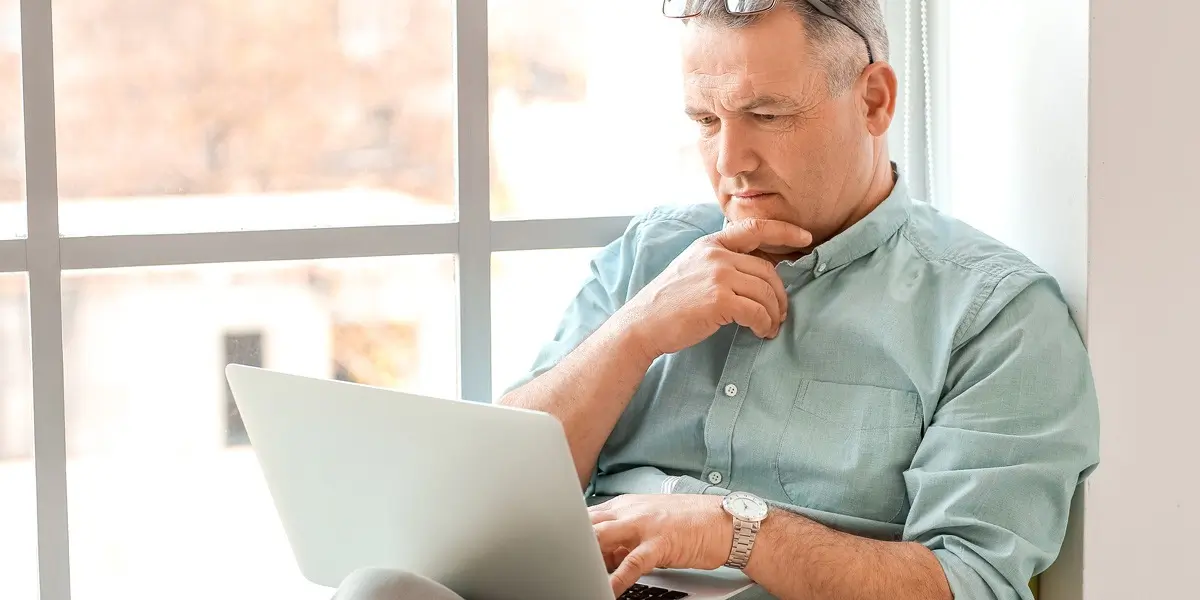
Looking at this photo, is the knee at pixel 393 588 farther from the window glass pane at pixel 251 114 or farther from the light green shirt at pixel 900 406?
the window glass pane at pixel 251 114

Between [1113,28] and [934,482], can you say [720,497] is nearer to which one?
[934,482]

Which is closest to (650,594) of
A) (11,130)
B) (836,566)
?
(836,566)

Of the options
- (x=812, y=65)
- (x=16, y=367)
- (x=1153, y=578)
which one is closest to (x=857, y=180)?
(x=812, y=65)

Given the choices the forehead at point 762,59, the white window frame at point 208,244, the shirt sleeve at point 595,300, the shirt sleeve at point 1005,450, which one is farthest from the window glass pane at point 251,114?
the shirt sleeve at point 1005,450

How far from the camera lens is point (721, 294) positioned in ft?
5.40

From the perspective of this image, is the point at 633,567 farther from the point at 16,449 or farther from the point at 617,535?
the point at 16,449

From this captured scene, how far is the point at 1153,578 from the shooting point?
66.0 inches

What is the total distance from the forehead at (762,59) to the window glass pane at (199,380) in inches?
23.0

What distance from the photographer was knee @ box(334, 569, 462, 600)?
124cm

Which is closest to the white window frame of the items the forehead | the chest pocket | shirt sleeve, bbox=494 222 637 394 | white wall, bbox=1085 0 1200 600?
shirt sleeve, bbox=494 222 637 394

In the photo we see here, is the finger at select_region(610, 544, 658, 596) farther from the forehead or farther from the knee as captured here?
the forehead

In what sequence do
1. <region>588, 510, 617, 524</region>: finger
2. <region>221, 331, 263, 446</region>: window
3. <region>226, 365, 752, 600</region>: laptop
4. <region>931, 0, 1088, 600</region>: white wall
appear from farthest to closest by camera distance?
1. <region>221, 331, 263, 446</region>: window
2. <region>931, 0, 1088, 600</region>: white wall
3. <region>588, 510, 617, 524</region>: finger
4. <region>226, 365, 752, 600</region>: laptop

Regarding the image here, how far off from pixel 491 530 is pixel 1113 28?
1.03m

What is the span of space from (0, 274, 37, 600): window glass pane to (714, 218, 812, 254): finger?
39.8 inches
